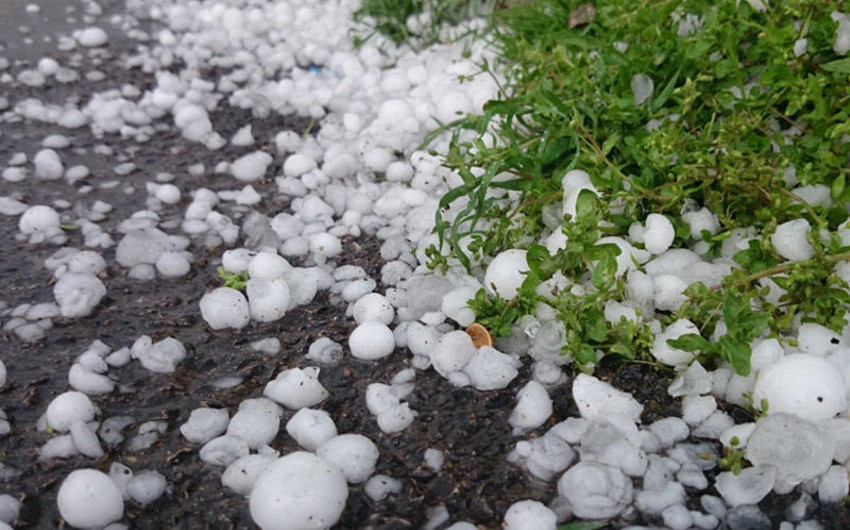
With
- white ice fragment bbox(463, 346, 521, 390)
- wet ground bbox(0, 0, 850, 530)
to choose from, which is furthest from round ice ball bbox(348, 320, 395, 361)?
white ice fragment bbox(463, 346, 521, 390)

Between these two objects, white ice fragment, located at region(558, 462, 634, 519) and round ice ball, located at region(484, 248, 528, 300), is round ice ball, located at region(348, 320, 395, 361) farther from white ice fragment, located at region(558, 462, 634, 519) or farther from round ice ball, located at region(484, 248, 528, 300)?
white ice fragment, located at region(558, 462, 634, 519)

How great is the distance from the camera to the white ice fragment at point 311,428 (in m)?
1.31

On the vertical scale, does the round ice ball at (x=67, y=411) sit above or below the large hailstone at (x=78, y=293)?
above

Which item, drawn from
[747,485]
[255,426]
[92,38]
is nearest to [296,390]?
[255,426]

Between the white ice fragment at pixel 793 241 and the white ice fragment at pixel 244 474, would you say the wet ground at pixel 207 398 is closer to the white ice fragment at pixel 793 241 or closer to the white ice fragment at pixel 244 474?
the white ice fragment at pixel 244 474

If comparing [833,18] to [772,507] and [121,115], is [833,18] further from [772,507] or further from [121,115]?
[121,115]

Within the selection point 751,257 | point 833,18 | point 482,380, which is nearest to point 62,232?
point 482,380

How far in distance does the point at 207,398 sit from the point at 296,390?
16 cm

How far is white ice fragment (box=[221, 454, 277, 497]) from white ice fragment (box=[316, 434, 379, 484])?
0.09 meters

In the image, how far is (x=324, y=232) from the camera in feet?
6.16

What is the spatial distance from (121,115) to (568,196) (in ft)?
4.83

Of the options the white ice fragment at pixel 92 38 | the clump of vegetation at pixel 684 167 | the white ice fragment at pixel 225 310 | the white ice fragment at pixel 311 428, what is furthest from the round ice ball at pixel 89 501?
the white ice fragment at pixel 92 38

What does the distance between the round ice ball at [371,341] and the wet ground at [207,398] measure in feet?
0.06

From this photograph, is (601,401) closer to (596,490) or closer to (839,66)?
(596,490)
